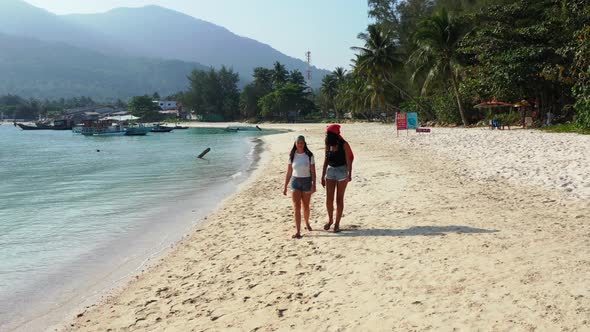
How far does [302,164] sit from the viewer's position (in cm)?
695

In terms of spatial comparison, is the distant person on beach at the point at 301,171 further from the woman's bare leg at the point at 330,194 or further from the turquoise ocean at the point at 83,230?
the turquoise ocean at the point at 83,230

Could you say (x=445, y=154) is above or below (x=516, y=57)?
below

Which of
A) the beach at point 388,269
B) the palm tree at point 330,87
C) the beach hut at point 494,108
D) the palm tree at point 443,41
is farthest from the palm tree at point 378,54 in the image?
the palm tree at point 330,87

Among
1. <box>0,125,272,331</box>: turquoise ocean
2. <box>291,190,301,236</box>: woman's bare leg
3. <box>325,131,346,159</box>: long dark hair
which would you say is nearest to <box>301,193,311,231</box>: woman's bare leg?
<box>291,190,301,236</box>: woman's bare leg

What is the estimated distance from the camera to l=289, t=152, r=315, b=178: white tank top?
6.93 meters

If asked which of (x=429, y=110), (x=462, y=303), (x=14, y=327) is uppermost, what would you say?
(x=429, y=110)

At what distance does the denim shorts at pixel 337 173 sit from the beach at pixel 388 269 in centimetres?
98

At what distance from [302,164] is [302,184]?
0.34 meters

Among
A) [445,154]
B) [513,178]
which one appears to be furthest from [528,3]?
[513,178]

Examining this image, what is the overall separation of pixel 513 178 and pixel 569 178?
1312 millimetres

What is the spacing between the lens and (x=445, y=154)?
17578mm

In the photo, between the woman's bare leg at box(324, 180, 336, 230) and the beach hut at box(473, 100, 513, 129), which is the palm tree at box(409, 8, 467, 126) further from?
the woman's bare leg at box(324, 180, 336, 230)

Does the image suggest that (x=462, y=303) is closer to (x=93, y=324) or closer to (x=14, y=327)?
(x=93, y=324)

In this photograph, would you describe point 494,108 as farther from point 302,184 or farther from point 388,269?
point 388,269
